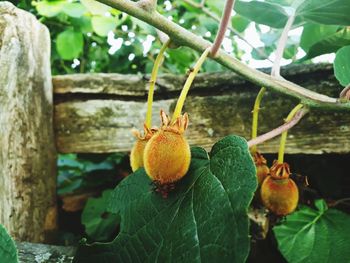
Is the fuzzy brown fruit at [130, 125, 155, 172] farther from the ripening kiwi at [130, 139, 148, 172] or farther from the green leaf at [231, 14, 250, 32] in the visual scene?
the green leaf at [231, 14, 250, 32]

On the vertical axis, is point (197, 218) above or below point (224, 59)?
below

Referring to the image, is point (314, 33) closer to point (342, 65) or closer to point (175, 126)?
point (342, 65)

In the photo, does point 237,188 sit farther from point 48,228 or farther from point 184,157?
point 48,228

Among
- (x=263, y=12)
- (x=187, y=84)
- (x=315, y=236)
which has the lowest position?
(x=315, y=236)

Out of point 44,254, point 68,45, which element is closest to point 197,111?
point 44,254

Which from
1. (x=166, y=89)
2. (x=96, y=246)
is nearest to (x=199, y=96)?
(x=166, y=89)

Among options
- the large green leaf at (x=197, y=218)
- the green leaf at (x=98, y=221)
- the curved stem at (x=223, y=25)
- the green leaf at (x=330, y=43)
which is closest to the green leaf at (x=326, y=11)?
the green leaf at (x=330, y=43)
